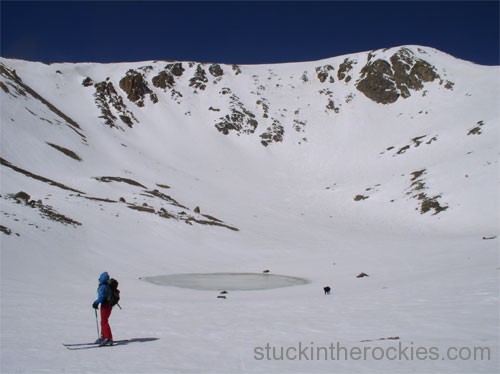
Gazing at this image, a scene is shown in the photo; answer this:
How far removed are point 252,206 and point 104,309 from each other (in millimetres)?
50331

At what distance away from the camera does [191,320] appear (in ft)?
39.3


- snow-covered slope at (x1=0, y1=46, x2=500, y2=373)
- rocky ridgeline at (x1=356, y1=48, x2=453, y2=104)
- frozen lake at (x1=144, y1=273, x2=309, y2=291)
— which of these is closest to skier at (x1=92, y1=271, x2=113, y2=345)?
Answer: snow-covered slope at (x1=0, y1=46, x2=500, y2=373)

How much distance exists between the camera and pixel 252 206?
59750 millimetres

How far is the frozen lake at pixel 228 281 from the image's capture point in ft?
68.9

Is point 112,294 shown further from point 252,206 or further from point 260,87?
point 260,87

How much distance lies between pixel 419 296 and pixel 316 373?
29.4 feet

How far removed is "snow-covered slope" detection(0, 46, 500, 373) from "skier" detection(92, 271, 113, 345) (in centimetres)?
59

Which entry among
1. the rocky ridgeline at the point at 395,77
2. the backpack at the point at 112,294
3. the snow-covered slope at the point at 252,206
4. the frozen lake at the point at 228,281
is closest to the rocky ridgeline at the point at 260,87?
the rocky ridgeline at the point at 395,77

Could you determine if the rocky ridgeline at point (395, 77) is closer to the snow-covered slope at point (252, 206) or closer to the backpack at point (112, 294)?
the snow-covered slope at point (252, 206)

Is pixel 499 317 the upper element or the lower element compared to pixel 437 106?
lower

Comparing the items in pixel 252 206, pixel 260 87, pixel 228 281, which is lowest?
pixel 228 281

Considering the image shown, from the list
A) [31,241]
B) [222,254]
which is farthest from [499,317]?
[222,254]

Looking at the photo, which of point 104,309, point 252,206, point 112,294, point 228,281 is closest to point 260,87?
point 252,206

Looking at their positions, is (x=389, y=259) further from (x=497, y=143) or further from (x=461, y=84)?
(x=461, y=84)
